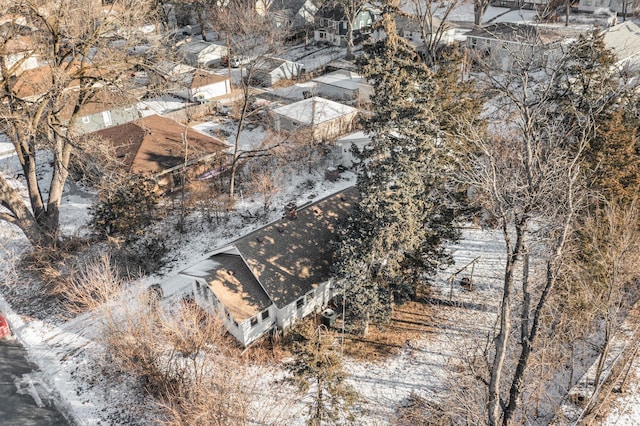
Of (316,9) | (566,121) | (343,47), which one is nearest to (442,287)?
(566,121)

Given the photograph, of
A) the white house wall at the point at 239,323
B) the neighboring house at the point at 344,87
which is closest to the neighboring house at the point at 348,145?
the neighboring house at the point at 344,87

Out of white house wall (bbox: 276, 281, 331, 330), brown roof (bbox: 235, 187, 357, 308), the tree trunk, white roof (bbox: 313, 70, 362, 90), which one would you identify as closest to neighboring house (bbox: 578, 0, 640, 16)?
white roof (bbox: 313, 70, 362, 90)

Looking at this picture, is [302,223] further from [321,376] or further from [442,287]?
[321,376]

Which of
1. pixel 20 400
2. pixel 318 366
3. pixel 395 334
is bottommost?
pixel 395 334

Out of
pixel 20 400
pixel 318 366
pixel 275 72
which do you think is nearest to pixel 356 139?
pixel 275 72

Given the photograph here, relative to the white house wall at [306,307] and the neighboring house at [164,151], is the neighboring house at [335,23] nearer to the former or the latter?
the neighboring house at [164,151]

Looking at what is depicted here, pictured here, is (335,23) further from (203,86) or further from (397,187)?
(397,187)

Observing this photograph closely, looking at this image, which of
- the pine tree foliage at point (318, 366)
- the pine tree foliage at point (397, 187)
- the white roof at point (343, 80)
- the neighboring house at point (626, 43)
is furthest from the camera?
the white roof at point (343, 80)
